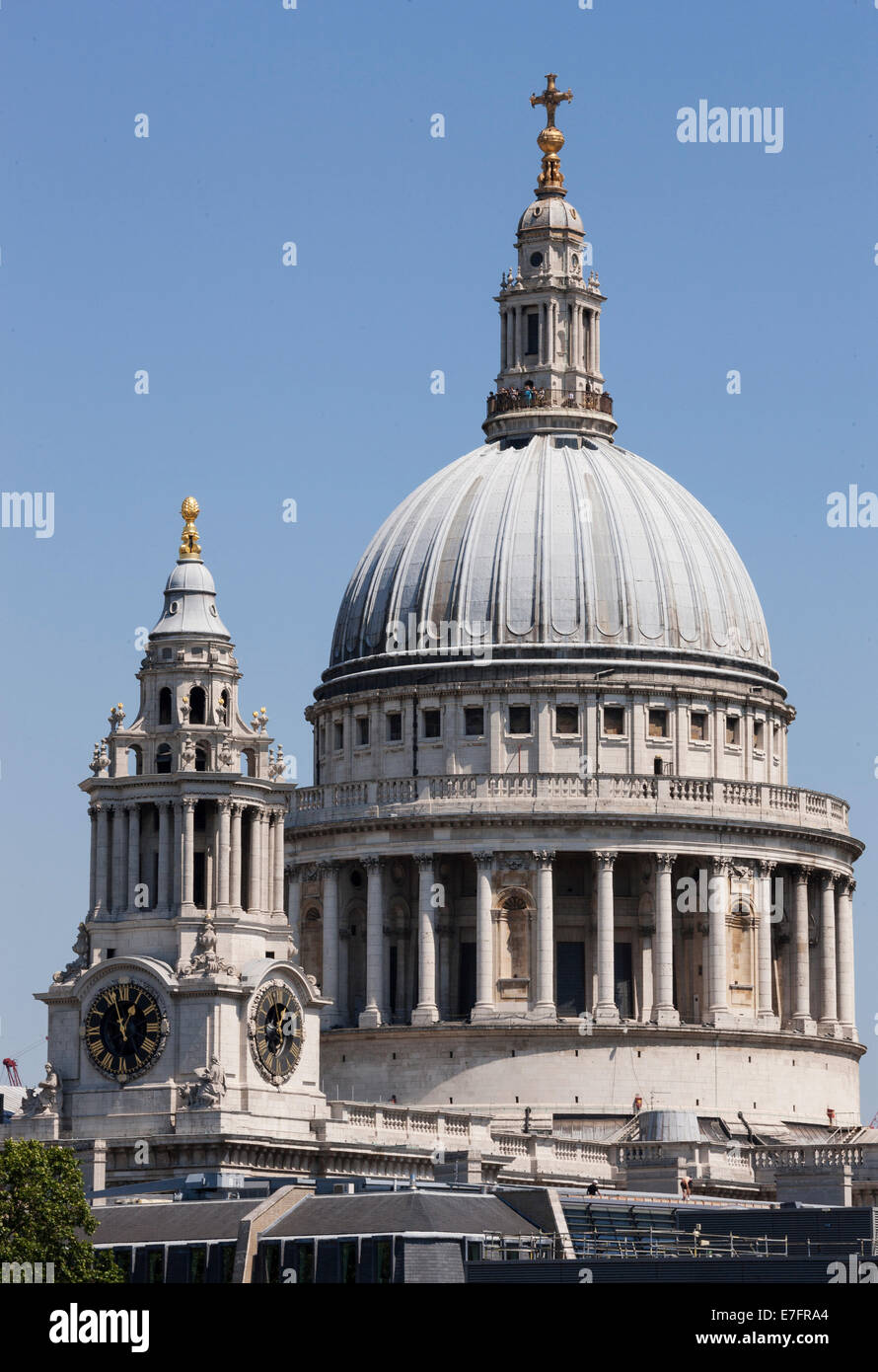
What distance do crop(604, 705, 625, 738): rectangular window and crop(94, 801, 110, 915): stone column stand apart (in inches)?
1482

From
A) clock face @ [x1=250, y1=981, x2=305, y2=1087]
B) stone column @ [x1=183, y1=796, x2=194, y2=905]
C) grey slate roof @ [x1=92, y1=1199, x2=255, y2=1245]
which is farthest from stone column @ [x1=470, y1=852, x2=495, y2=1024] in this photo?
grey slate roof @ [x1=92, y1=1199, x2=255, y2=1245]

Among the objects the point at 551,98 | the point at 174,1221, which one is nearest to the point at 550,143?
the point at 551,98

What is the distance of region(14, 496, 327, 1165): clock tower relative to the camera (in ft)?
436

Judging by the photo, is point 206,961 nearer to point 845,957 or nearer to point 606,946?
point 606,946

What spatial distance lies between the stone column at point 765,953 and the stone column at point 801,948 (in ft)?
5.15

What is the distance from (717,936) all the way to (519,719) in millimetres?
12556

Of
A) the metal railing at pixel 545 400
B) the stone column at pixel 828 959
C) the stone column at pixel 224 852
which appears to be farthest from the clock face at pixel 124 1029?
the metal railing at pixel 545 400

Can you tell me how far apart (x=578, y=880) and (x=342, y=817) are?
10393 mm

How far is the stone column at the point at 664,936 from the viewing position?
165875 mm

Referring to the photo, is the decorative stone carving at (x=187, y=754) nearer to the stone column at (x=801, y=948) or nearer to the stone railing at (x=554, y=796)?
the stone railing at (x=554, y=796)

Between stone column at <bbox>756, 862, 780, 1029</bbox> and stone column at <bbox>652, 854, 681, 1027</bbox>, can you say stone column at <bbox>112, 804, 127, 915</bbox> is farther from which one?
stone column at <bbox>756, 862, 780, 1029</bbox>

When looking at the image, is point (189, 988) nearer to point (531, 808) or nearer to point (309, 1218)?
point (309, 1218)

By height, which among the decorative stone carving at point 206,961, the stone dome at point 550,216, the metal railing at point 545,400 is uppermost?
the stone dome at point 550,216
